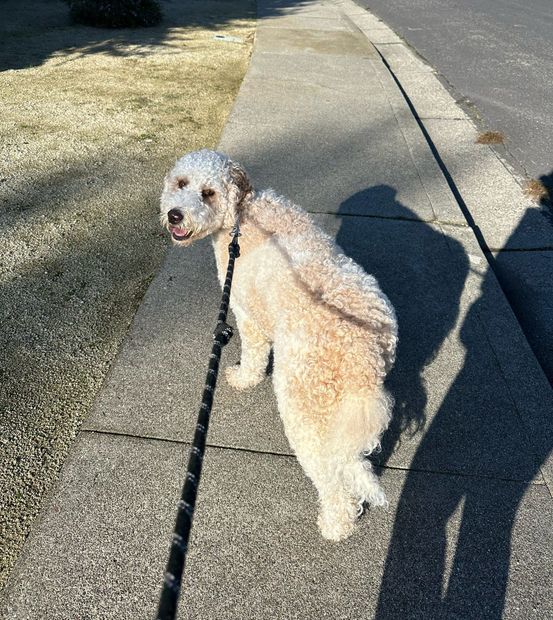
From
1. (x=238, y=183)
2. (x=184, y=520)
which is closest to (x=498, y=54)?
(x=238, y=183)

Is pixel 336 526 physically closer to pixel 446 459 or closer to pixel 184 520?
pixel 446 459

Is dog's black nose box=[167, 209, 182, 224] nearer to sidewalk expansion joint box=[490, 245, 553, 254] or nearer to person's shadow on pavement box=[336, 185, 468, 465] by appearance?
person's shadow on pavement box=[336, 185, 468, 465]

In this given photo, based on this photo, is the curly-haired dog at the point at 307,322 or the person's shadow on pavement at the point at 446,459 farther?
the person's shadow on pavement at the point at 446,459

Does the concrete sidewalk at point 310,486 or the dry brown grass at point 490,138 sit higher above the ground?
the dry brown grass at point 490,138

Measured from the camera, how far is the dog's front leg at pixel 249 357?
284 centimetres

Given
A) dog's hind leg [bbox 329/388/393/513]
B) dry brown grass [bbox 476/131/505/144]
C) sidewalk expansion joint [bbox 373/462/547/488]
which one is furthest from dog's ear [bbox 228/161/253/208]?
dry brown grass [bbox 476/131/505/144]

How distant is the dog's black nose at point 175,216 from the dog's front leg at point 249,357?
631 millimetres

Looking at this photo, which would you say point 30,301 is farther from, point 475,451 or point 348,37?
point 348,37

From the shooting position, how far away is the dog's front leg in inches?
112

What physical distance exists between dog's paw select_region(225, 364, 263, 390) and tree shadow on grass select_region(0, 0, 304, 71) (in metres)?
8.16

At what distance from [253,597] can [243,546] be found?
0.23 metres

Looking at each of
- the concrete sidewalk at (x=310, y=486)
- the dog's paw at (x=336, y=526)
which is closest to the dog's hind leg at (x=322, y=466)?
the dog's paw at (x=336, y=526)

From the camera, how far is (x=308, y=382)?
1993 millimetres

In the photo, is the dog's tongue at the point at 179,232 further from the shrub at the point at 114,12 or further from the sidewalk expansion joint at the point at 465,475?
the shrub at the point at 114,12
